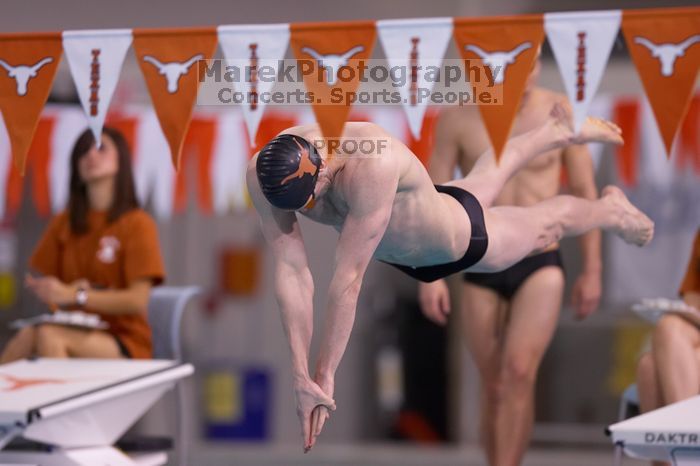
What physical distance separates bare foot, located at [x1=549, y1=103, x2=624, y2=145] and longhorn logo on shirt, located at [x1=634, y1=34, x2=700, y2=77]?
0.26 meters

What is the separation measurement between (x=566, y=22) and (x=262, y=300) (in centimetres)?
310

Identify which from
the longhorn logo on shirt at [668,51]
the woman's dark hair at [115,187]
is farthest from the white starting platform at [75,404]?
the longhorn logo on shirt at [668,51]

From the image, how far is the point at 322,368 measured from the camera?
9.96 ft

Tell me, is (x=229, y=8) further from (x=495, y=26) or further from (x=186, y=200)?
(x=495, y=26)

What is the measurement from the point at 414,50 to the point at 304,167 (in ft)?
3.30

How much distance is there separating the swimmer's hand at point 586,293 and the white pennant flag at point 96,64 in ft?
6.19

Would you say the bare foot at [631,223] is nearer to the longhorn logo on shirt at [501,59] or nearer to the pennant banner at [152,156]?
the longhorn logo on shirt at [501,59]

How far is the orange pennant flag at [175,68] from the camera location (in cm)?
385

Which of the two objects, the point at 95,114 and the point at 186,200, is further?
the point at 186,200

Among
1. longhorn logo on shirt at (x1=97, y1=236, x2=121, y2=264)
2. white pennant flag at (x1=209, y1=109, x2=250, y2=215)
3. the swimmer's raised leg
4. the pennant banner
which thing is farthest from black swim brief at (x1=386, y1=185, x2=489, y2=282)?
the pennant banner

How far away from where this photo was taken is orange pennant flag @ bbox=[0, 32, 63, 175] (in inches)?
156

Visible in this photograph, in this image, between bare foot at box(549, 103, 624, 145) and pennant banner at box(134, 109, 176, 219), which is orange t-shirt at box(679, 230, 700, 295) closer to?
bare foot at box(549, 103, 624, 145)

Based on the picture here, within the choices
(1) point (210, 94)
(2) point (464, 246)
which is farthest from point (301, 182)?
(1) point (210, 94)

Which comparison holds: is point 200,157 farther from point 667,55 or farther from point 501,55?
point 667,55
